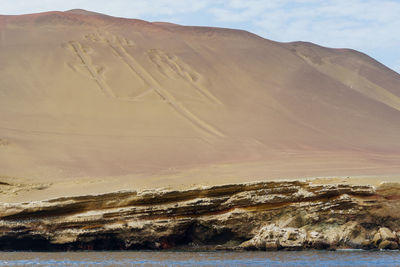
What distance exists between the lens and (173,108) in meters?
42.9

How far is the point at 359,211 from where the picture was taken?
19.6 m

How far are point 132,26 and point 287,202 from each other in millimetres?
37895

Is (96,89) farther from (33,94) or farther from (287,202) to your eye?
(287,202)

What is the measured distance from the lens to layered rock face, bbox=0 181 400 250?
19.7 meters

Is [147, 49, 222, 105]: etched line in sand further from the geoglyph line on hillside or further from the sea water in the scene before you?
the sea water

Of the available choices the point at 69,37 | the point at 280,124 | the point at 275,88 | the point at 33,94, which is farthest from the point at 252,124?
the point at 69,37

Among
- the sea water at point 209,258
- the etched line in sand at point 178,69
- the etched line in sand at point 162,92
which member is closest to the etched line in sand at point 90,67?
the etched line in sand at point 162,92

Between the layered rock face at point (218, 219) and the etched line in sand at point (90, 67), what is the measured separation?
22.5m

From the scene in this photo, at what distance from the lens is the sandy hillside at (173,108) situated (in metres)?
31.7

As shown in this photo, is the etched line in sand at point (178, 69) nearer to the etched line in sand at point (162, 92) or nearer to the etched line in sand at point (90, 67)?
the etched line in sand at point (162, 92)

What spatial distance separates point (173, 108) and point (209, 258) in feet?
80.1

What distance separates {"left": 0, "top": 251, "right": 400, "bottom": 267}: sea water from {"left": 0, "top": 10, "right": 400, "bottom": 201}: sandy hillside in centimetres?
506

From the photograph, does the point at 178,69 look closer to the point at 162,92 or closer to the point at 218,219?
the point at 162,92

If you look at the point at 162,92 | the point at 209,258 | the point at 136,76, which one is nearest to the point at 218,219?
the point at 209,258
